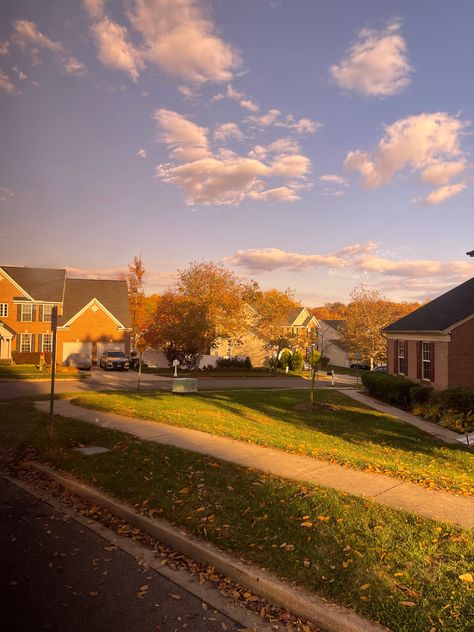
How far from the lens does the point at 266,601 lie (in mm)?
4355

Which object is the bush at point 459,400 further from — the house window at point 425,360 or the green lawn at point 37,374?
the green lawn at point 37,374

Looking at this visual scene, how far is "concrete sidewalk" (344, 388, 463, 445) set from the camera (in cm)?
1472

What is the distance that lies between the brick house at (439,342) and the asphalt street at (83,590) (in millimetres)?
20018

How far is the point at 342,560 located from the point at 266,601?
0.90 metres

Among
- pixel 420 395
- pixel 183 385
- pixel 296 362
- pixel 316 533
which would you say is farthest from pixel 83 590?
pixel 296 362

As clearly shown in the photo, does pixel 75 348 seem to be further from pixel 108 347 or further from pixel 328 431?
pixel 328 431

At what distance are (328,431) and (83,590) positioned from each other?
10734 mm

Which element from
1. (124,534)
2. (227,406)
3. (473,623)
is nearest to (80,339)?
(227,406)

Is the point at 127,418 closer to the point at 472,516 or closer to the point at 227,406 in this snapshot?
the point at 227,406

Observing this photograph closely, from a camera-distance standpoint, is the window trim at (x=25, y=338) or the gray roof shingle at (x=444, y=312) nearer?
the gray roof shingle at (x=444, y=312)

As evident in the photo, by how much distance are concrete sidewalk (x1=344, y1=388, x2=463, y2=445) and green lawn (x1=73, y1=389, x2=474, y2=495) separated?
50 cm

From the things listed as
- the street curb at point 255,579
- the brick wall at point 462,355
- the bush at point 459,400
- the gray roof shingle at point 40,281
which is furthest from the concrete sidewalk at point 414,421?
the gray roof shingle at point 40,281

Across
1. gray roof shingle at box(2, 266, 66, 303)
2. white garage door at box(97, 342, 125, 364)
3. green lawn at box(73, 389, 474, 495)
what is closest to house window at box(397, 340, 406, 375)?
green lawn at box(73, 389, 474, 495)

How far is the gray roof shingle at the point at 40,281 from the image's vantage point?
149 feet
